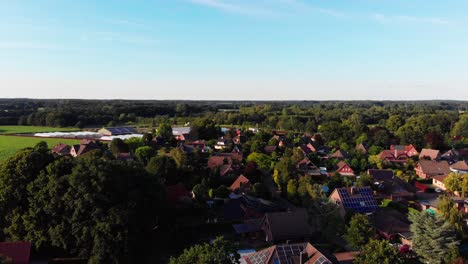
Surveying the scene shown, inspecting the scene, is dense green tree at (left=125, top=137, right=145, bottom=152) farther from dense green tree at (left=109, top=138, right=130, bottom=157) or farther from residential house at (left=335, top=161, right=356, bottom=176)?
residential house at (left=335, top=161, right=356, bottom=176)

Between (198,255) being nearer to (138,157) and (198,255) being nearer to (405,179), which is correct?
(138,157)

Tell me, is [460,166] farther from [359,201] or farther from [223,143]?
[223,143]

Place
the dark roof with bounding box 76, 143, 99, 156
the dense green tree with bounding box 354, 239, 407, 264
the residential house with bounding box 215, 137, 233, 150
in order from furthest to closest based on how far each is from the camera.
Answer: the residential house with bounding box 215, 137, 233, 150 → the dark roof with bounding box 76, 143, 99, 156 → the dense green tree with bounding box 354, 239, 407, 264

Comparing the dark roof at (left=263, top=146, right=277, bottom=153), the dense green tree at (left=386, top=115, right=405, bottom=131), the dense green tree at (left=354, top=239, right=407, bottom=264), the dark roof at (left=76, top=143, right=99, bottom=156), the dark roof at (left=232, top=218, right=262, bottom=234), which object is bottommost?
the dark roof at (left=232, top=218, right=262, bottom=234)

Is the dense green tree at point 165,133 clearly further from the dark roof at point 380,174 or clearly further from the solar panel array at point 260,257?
the solar panel array at point 260,257

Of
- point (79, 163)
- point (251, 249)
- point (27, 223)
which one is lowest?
point (251, 249)

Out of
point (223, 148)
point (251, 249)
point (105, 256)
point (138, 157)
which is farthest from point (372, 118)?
point (105, 256)

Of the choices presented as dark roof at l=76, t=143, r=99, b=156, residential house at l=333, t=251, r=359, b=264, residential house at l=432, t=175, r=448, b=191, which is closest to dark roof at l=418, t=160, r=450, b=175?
residential house at l=432, t=175, r=448, b=191

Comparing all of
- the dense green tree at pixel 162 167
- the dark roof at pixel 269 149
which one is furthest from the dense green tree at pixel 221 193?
the dark roof at pixel 269 149

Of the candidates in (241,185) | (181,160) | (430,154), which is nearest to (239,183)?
(241,185)
